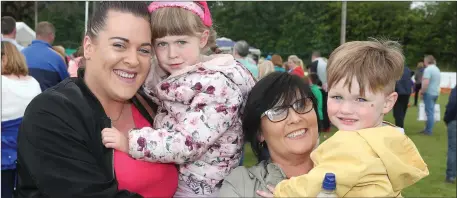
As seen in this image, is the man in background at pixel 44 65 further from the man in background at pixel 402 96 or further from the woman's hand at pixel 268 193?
the man in background at pixel 402 96

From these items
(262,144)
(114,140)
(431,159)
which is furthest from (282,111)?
(431,159)

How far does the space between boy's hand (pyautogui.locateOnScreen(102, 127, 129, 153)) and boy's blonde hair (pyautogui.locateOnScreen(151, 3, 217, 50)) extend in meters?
0.57

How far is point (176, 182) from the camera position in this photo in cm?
260

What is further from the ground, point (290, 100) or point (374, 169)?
point (290, 100)

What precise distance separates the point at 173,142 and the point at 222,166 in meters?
0.36

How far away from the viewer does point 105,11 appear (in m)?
2.31

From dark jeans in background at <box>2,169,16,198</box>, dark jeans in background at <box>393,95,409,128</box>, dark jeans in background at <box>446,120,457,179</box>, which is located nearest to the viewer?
dark jeans in background at <box>2,169,16,198</box>

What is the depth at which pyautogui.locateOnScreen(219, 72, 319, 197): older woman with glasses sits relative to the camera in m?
2.41

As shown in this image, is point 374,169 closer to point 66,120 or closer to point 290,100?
point 290,100

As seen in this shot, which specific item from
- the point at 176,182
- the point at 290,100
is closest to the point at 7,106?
the point at 176,182

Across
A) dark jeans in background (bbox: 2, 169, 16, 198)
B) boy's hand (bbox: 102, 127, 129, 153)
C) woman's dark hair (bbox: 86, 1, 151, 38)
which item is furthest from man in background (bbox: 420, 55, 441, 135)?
boy's hand (bbox: 102, 127, 129, 153)

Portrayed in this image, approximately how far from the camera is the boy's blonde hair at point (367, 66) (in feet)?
7.04

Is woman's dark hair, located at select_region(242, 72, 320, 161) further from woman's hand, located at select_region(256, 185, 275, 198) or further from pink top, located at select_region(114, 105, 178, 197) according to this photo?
pink top, located at select_region(114, 105, 178, 197)

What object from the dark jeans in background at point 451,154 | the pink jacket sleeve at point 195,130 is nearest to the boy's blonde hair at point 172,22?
the pink jacket sleeve at point 195,130
